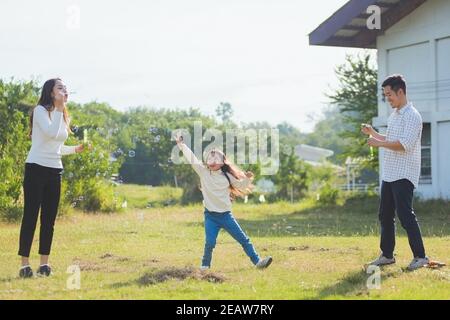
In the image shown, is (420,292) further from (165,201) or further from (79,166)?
(165,201)

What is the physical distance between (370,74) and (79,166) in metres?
10.7

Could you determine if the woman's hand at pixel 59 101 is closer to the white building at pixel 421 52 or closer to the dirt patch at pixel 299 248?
the dirt patch at pixel 299 248

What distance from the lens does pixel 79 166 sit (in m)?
19.1

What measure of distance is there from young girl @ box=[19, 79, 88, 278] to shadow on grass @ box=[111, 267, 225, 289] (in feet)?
3.34

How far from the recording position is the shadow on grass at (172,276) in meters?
7.34

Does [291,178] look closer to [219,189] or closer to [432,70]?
[432,70]

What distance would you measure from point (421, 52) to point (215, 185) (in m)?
14.4

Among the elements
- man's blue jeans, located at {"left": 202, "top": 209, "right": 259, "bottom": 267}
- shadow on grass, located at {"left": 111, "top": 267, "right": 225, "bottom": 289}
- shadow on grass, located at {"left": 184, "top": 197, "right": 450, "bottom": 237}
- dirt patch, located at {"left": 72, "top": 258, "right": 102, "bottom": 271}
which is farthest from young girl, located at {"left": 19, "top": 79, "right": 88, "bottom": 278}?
shadow on grass, located at {"left": 184, "top": 197, "right": 450, "bottom": 237}

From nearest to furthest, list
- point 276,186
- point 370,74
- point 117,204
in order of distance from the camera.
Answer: point 117,204, point 370,74, point 276,186

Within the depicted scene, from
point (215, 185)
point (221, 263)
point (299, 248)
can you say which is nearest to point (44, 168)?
point (215, 185)

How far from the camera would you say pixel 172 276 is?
754 centimetres

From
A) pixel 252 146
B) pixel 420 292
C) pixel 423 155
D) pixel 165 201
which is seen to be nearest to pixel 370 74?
pixel 423 155

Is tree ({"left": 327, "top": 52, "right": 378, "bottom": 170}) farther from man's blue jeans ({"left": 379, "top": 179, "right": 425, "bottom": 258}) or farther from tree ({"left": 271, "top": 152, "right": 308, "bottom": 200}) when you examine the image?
man's blue jeans ({"left": 379, "top": 179, "right": 425, "bottom": 258})

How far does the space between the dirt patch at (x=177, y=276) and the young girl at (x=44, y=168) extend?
109cm
